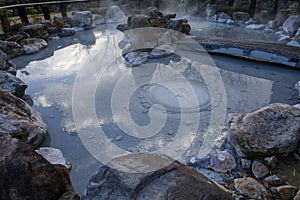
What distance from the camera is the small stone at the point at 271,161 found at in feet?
6.24

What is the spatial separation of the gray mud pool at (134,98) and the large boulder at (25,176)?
0.41 m

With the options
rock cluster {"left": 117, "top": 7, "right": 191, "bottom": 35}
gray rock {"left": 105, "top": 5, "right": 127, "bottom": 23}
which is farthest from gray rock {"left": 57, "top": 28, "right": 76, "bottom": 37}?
gray rock {"left": 105, "top": 5, "right": 127, "bottom": 23}

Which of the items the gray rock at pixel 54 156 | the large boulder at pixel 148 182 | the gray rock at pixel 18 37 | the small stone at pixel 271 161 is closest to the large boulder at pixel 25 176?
the large boulder at pixel 148 182

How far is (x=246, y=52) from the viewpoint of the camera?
180 inches

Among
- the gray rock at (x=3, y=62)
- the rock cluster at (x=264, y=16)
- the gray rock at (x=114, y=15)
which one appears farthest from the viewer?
the gray rock at (x=114, y=15)

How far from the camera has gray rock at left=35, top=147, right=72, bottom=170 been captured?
6.57 feet

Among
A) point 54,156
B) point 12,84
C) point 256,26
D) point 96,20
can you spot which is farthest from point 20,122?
point 256,26

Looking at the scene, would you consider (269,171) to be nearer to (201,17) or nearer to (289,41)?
(289,41)

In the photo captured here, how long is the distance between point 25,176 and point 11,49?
184 inches

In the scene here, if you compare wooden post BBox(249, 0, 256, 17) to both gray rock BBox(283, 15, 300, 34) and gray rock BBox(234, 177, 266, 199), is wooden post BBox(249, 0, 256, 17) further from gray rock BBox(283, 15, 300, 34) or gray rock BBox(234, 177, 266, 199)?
gray rock BBox(234, 177, 266, 199)

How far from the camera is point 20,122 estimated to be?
2.18m

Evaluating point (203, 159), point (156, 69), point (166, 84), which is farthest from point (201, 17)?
point (203, 159)

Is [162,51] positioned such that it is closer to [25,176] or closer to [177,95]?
[177,95]

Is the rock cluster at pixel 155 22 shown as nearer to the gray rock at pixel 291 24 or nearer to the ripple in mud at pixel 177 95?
the ripple in mud at pixel 177 95
